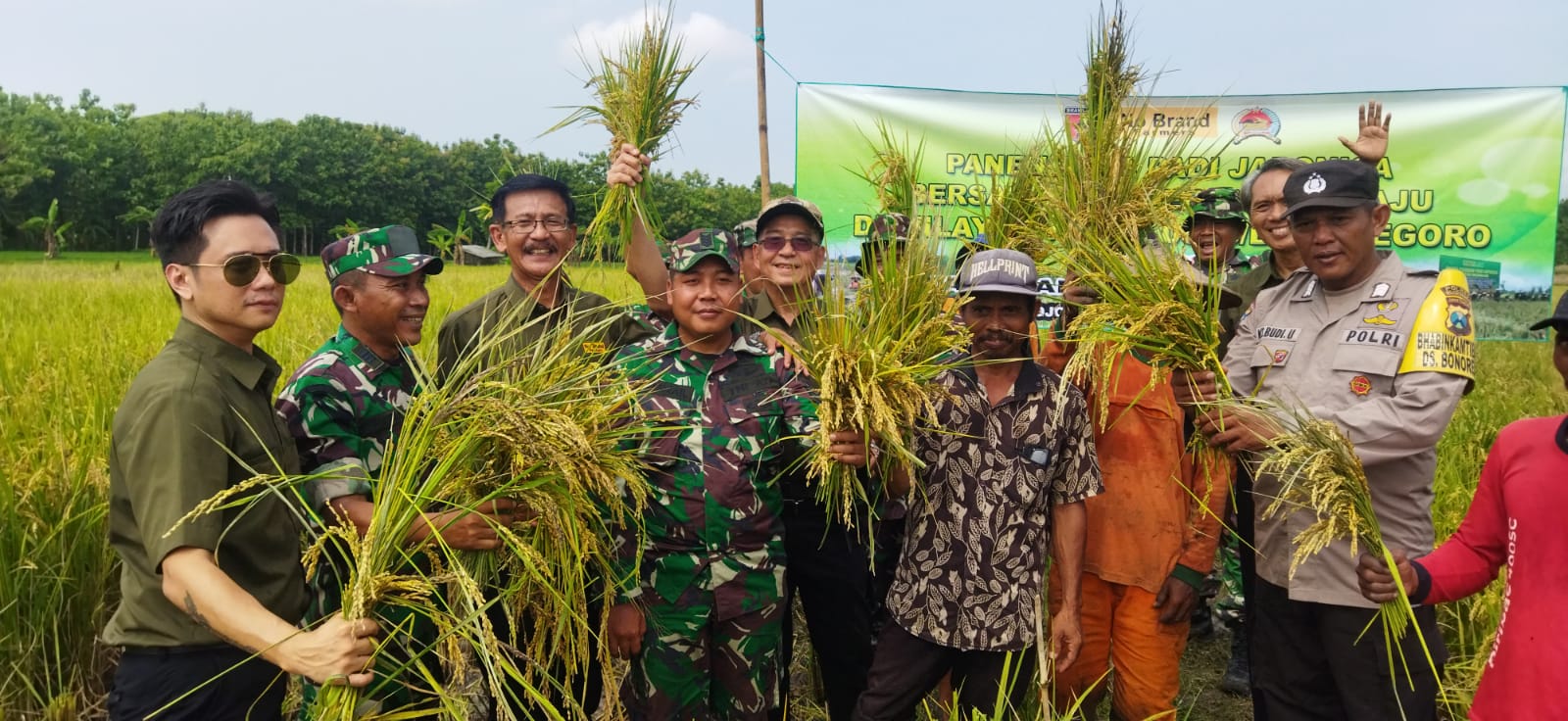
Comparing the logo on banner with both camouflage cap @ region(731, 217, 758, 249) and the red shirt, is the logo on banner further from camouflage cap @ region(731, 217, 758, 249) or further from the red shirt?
the red shirt

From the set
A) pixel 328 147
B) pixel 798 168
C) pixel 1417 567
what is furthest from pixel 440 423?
pixel 328 147

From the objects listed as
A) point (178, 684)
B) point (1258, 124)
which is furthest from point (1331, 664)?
point (1258, 124)

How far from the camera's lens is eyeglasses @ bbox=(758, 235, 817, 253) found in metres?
3.18

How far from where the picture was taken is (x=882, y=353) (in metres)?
2.29

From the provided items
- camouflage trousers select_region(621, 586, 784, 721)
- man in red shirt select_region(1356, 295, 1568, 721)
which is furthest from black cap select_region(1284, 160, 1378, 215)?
camouflage trousers select_region(621, 586, 784, 721)

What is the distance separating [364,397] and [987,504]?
72.9 inches

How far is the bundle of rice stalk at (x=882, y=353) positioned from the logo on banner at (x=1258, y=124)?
5.22m

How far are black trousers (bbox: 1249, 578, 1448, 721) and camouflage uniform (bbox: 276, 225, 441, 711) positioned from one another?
2.56 m

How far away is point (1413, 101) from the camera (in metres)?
6.20

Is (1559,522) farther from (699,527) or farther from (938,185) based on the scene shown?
(938,185)

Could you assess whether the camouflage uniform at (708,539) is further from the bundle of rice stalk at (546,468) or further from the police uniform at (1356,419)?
the police uniform at (1356,419)

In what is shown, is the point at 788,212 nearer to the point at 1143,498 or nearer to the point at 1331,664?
the point at 1143,498

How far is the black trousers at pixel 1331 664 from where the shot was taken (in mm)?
2447

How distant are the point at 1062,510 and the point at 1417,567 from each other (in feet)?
2.98
